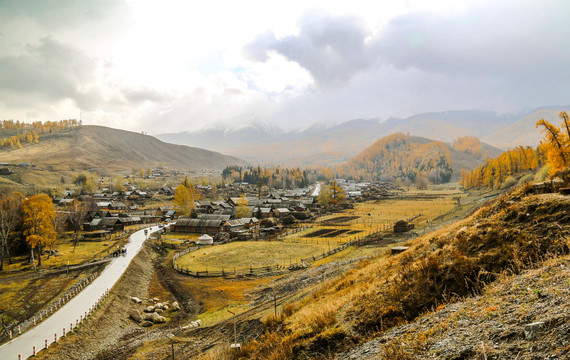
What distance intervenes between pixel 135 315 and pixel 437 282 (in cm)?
3303

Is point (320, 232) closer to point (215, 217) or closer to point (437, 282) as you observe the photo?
point (215, 217)

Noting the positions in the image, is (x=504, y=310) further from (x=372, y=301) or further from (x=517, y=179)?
(x=517, y=179)

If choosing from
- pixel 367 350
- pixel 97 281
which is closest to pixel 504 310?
pixel 367 350

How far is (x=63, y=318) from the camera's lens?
Answer: 2836 centimetres

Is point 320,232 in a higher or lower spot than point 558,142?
lower

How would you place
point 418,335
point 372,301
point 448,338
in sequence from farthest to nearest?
point 372,301 < point 418,335 < point 448,338

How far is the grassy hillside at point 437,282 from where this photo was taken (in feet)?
40.1

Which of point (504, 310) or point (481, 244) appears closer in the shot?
point (504, 310)

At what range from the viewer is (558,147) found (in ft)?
155

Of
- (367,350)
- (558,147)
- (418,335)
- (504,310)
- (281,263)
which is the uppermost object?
(558,147)

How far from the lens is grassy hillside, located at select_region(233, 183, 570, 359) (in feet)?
40.1

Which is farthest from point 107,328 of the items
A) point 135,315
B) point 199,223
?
point 199,223

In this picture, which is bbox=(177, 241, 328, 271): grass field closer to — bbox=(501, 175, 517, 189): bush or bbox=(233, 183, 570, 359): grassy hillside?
bbox=(233, 183, 570, 359): grassy hillside

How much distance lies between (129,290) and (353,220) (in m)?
77.3
